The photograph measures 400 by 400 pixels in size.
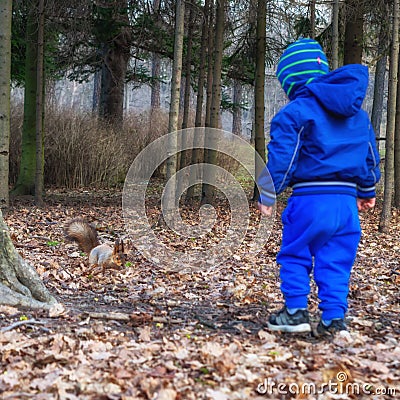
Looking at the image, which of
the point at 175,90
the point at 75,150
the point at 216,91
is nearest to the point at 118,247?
the point at 175,90

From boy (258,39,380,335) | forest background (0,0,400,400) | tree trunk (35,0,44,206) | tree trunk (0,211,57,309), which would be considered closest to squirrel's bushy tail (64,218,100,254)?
forest background (0,0,400,400)

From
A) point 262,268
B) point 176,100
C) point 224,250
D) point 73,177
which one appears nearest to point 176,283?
point 262,268

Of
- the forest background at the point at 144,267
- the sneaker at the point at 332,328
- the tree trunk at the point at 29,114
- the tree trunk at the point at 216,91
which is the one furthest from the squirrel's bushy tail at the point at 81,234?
the tree trunk at the point at 29,114

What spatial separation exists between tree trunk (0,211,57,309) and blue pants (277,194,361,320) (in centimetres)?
226

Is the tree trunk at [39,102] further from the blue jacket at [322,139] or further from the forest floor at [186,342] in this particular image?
the blue jacket at [322,139]

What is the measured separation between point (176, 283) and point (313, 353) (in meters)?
3.12

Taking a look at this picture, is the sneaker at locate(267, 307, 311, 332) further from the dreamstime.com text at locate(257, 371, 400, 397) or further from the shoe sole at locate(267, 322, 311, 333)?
Result: the dreamstime.com text at locate(257, 371, 400, 397)

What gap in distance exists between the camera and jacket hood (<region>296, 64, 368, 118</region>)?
387cm

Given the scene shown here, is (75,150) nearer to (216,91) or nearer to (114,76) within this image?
(114,76)

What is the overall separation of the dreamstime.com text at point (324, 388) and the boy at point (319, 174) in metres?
0.88

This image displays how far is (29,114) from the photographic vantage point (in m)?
13.6

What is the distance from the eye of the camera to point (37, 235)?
9148mm

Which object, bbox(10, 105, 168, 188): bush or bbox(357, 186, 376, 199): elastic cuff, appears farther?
bbox(10, 105, 168, 188): bush

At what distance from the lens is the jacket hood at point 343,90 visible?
387 centimetres
